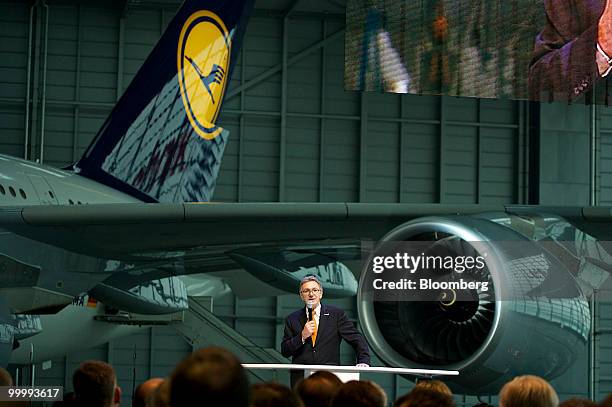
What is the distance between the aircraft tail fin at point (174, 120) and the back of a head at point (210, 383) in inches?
376

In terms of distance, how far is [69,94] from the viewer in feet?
64.3

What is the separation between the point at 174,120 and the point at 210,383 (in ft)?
33.0

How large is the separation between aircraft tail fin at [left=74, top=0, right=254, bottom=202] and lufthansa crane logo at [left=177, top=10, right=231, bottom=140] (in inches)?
0.4

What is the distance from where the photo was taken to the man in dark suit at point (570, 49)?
371 inches

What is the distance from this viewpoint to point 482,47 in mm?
9734

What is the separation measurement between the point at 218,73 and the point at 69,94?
777 centimetres

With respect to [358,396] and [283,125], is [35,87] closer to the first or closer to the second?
[283,125]

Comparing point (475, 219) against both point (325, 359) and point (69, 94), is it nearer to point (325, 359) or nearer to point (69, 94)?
point (325, 359)

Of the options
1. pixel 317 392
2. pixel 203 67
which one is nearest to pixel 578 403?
pixel 317 392

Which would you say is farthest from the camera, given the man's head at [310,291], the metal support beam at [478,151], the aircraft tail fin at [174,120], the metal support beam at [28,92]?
the metal support beam at [478,151]

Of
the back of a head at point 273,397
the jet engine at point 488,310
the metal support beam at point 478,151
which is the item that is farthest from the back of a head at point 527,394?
the metal support beam at point 478,151

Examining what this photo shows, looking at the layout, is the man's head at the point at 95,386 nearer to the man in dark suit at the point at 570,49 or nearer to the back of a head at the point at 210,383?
the back of a head at the point at 210,383

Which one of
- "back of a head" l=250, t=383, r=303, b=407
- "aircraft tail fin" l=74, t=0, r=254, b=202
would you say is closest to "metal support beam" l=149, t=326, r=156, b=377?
"aircraft tail fin" l=74, t=0, r=254, b=202

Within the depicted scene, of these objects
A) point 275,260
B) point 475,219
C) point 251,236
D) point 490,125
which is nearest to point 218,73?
point 275,260
